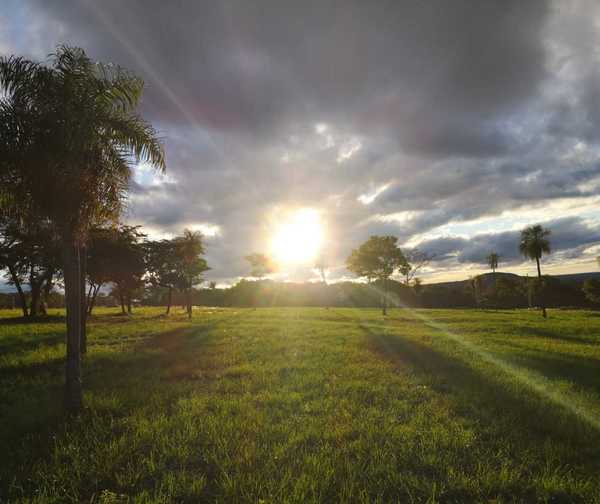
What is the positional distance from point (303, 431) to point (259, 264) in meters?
94.9

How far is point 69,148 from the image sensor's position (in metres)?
7.44

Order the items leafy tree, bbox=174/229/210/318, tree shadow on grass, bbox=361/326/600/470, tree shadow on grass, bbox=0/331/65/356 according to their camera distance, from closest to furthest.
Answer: tree shadow on grass, bbox=361/326/600/470 < tree shadow on grass, bbox=0/331/65/356 < leafy tree, bbox=174/229/210/318

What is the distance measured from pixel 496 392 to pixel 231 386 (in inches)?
310

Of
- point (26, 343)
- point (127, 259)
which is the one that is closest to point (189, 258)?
point (127, 259)

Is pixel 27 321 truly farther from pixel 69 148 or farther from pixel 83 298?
pixel 69 148

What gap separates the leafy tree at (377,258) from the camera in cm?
4969

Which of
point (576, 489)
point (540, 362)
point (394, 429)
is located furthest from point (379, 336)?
point (576, 489)

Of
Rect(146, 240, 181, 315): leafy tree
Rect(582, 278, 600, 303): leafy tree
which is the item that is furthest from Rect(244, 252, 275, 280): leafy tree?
Rect(582, 278, 600, 303): leafy tree

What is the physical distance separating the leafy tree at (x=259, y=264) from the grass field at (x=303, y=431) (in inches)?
3391

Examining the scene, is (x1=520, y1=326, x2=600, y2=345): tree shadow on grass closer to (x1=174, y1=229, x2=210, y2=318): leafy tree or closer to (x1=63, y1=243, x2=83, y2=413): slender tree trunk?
(x1=63, y1=243, x2=83, y2=413): slender tree trunk

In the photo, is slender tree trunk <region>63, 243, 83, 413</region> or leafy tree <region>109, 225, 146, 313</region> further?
leafy tree <region>109, 225, 146, 313</region>

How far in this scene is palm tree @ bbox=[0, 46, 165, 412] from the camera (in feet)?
24.8

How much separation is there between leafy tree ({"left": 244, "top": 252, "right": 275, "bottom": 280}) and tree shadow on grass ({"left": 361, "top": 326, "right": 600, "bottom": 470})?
88460mm

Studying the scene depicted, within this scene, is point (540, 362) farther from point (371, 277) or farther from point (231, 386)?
point (371, 277)
